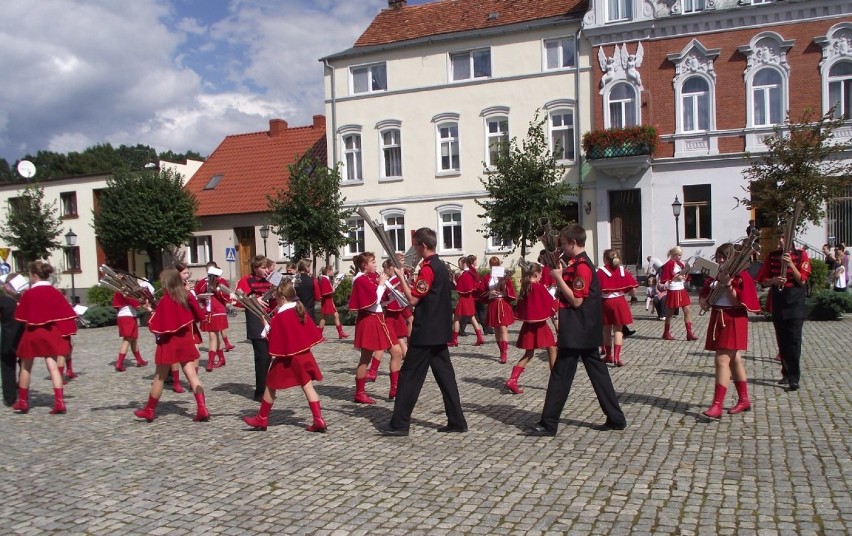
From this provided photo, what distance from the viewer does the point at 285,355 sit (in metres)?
7.23

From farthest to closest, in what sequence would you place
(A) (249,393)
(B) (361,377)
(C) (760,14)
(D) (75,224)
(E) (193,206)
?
(D) (75,224)
(E) (193,206)
(C) (760,14)
(A) (249,393)
(B) (361,377)

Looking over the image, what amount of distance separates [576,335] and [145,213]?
30335 mm

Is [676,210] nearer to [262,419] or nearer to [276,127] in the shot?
[262,419]

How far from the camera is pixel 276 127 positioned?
38594 mm

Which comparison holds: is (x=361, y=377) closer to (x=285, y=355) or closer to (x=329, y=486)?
(x=285, y=355)

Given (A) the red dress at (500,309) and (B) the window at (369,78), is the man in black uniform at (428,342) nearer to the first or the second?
(A) the red dress at (500,309)

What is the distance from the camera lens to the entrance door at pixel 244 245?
3516 centimetres

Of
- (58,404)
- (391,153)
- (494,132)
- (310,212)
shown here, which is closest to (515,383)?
(58,404)

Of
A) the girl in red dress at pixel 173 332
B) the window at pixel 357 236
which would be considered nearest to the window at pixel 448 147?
the window at pixel 357 236

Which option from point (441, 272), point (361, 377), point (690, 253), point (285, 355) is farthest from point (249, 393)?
point (690, 253)

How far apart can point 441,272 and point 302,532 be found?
303 cm

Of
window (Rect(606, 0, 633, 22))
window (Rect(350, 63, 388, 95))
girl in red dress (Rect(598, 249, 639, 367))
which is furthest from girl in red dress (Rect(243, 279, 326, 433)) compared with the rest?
window (Rect(350, 63, 388, 95))

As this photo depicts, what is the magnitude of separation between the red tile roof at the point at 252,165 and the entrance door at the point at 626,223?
47.4 feet

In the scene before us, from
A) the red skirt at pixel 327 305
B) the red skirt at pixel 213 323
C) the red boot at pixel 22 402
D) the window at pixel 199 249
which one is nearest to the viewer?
the red boot at pixel 22 402
